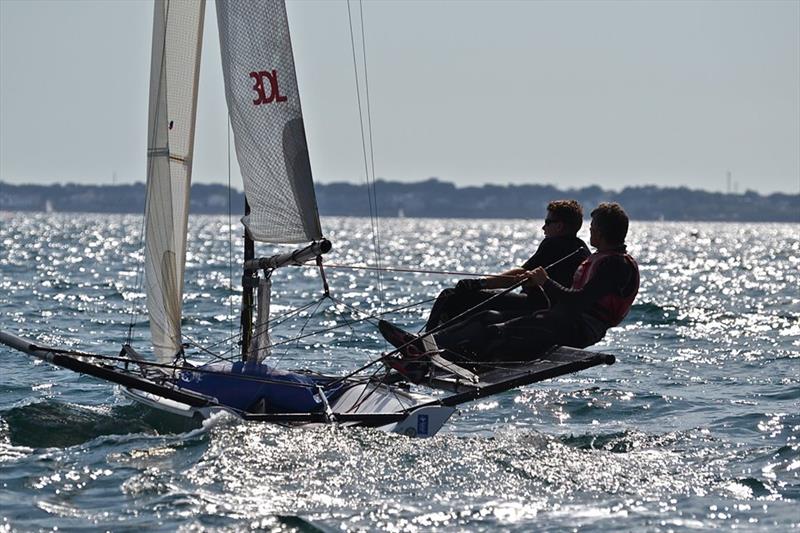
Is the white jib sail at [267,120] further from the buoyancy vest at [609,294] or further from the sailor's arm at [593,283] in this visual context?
the buoyancy vest at [609,294]

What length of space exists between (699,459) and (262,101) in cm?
447

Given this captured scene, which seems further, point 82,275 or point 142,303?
point 82,275

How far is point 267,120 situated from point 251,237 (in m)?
0.99

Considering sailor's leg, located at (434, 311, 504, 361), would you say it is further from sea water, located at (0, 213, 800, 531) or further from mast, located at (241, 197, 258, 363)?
mast, located at (241, 197, 258, 363)

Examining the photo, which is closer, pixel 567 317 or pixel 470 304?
pixel 567 317

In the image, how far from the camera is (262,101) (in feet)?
37.2

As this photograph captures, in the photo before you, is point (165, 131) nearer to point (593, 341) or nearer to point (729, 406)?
point (593, 341)

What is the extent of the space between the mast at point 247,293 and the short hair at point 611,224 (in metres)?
2.89

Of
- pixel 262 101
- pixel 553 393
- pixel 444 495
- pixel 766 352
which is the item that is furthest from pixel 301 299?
pixel 444 495

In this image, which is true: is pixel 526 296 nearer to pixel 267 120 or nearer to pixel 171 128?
pixel 267 120

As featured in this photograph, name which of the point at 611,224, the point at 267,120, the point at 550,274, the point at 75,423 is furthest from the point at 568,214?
the point at 75,423

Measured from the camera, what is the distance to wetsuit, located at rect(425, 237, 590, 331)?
1124 centimetres

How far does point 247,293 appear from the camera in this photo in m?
11.6

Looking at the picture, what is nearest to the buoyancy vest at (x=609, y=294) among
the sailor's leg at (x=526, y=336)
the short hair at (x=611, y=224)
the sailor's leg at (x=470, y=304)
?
the short hair at (x=611, y=224)
